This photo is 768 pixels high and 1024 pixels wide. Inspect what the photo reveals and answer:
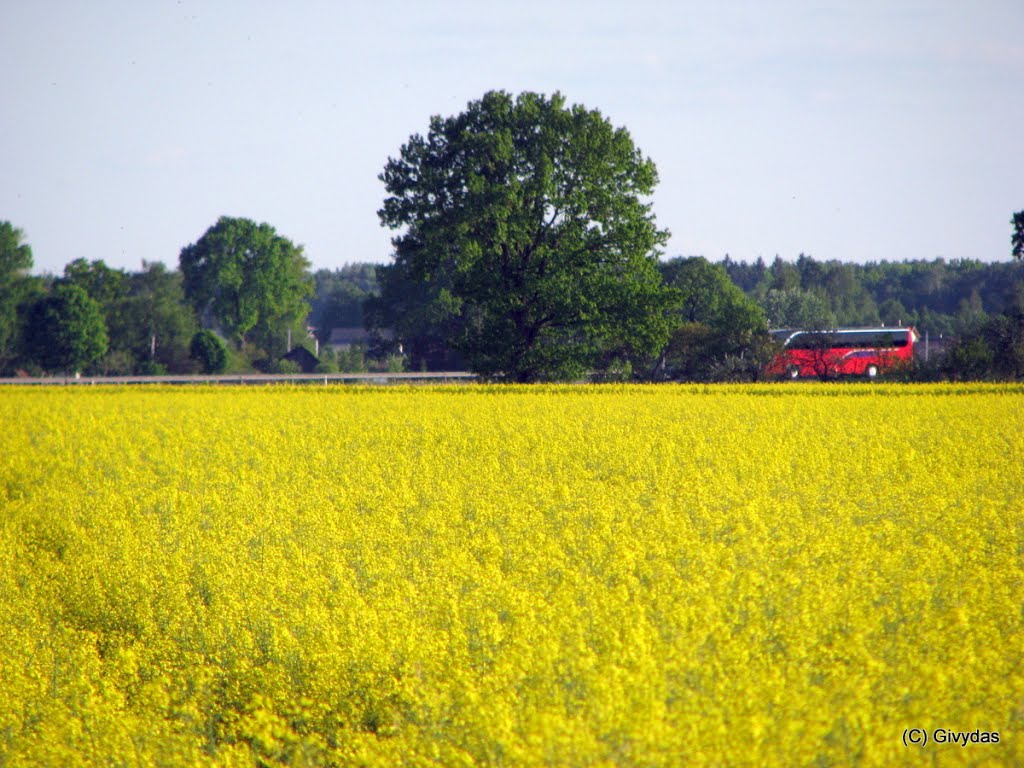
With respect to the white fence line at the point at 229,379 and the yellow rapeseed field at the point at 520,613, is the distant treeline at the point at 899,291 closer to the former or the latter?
the white fence line at the point at 229,379

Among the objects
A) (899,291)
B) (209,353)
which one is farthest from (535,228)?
(899,291)

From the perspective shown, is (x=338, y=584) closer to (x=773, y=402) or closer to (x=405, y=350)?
(x=773, y=402)

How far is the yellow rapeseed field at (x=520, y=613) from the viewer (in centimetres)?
464

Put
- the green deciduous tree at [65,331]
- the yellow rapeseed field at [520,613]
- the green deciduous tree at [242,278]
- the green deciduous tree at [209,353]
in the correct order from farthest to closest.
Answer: the green deciduous tree at [242,278] < the green deciduous tree at [209,353] < the green deciduous tree at [65,331] < the yellow rapeseed field at [520,613]

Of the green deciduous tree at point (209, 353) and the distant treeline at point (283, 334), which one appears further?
the green deciduous tree at point (209, 353)

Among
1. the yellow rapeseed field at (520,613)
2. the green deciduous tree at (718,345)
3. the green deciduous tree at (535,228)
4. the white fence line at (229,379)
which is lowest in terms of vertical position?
the yellow rapeseed field at (520,613)

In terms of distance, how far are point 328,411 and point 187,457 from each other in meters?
8.74

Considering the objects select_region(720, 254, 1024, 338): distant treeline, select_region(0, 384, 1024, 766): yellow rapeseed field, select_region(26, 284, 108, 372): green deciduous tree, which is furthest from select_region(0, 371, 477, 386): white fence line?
select_region(720, 254, 1024, 338): distant treeline

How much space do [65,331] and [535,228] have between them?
4017 centimetres

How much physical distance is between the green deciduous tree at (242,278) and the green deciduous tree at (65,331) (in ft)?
50.5

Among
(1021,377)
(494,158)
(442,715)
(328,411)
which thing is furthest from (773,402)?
(442,715)

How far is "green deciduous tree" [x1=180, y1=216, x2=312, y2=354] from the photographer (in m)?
84.2

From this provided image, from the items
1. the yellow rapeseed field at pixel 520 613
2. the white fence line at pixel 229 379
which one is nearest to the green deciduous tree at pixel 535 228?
the white fence line at pixel 229 379

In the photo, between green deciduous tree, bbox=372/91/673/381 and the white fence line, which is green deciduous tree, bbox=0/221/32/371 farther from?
green deciduous tree, bbox=372/91/673/381
